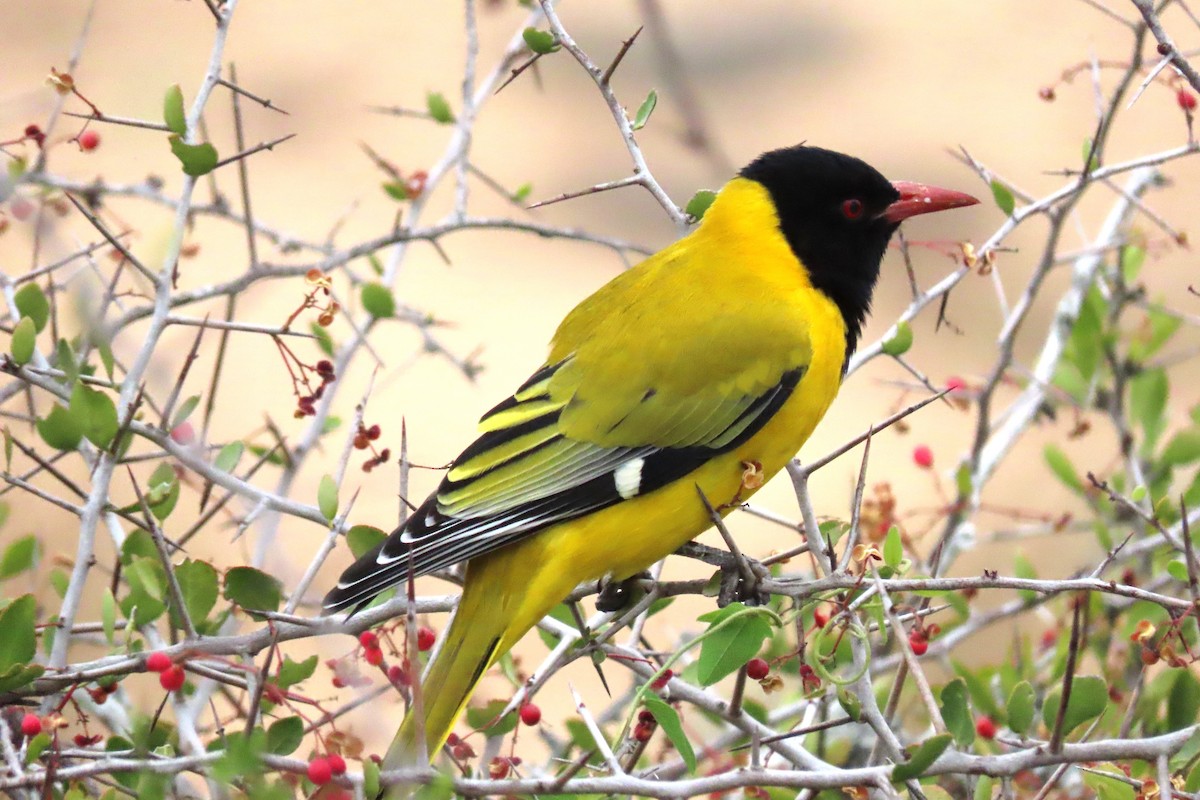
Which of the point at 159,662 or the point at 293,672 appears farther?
the point at 293,672

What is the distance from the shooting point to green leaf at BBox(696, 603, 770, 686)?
7.41 ft

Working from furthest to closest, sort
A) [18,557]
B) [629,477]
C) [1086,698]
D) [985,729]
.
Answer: [629,477] → [985,729] → [18,557] → [1086,698]

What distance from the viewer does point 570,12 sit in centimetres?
966

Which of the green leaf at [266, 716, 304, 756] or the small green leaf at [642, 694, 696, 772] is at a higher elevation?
the green leaf at [266, 716, 304, 756]

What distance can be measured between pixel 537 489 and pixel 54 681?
3.53 ft

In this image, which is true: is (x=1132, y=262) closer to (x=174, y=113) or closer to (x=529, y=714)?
(x=529, y=714)

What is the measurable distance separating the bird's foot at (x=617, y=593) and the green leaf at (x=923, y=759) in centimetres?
104

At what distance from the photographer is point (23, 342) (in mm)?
2357

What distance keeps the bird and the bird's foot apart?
0.03 metres

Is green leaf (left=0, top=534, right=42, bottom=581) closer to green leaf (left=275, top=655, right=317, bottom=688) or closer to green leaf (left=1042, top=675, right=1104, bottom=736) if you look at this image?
green leaf (left=275, top=655, right=317, bottom=688)

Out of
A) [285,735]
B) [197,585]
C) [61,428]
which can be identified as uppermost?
[61,428]

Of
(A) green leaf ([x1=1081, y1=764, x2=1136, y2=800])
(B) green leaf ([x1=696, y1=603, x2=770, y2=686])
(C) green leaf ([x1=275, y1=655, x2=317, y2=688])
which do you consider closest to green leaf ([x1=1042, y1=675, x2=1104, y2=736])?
(A) green leaf ([x1=1081, y1=764, x2=1136, y2=800])

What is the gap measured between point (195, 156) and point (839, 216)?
5.30 ft

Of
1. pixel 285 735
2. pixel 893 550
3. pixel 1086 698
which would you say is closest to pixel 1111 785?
pixel 1086 698
